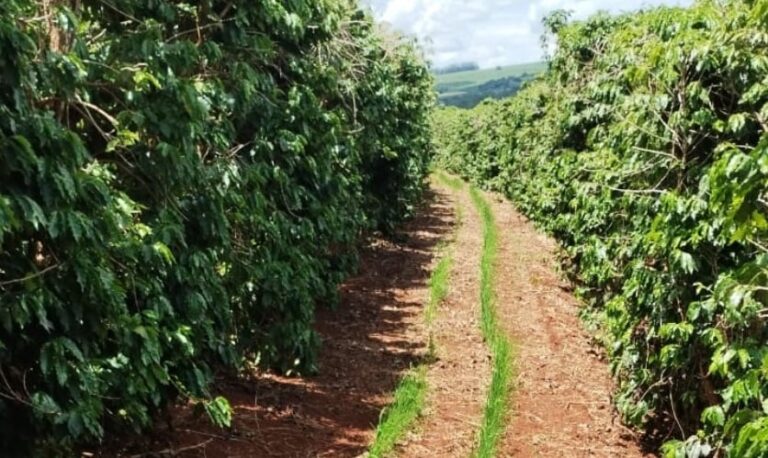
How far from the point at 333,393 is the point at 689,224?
152 inches

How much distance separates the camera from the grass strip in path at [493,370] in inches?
236

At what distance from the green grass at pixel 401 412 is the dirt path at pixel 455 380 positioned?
9cm

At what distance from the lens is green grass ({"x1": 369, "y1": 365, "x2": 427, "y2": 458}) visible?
5777 millimetres

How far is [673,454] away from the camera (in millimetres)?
4195

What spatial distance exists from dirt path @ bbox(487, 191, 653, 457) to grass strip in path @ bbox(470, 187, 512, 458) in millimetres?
100

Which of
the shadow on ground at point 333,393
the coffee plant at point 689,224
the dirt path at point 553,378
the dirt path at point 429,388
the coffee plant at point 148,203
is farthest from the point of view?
the dirt path at point 553,378

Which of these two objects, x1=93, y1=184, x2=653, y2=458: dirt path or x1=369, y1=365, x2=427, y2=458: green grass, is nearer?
x1=369, y1=365, x2=427, y2=458: green grass

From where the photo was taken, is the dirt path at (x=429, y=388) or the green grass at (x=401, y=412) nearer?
the green grass at (x=401, y=412)

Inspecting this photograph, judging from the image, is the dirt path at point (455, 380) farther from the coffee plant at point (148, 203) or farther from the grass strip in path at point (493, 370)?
the coffee plant at point (148, 203)

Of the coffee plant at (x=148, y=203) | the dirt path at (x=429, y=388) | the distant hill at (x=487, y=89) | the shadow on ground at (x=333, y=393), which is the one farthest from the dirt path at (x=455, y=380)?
the distant hill at (x=487, y=89)

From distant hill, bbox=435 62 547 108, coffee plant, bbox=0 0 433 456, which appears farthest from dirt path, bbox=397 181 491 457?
distant hill, bbox=435 62 547 108

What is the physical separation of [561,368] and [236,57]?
4.89m

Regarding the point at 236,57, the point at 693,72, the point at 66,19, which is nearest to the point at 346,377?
the point at 236,57

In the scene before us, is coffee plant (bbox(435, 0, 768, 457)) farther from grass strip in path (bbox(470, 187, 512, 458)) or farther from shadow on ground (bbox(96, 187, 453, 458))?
shadow on ground (bbox(96, 187, 453, 458))
